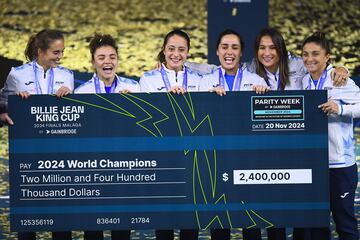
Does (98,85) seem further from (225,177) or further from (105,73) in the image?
(225,177)

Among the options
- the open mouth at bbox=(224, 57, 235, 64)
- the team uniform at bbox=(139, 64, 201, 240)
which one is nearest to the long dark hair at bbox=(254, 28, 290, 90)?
the open mouth at bbox=(224, 57, 235, 64)

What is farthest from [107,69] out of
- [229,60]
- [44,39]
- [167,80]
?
[229,60]

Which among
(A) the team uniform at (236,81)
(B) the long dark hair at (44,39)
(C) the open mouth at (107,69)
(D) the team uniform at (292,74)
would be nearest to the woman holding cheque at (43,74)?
(B) the long dark hair at (44,39)

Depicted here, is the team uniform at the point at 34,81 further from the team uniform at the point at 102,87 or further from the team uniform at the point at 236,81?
the team uniform at the point at 236,81

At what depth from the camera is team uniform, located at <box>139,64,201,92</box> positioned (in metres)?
5.15

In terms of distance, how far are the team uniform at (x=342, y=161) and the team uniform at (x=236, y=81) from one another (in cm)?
36

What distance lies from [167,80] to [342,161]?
41.4 inches

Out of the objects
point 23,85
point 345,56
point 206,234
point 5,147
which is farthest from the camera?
point 345,56

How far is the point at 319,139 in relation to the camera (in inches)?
191

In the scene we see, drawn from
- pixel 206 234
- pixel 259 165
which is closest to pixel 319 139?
pixel 259 165

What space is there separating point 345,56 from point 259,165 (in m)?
6.38

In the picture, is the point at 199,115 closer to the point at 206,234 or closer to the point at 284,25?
the point at 206,234

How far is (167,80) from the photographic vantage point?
5.16 meters

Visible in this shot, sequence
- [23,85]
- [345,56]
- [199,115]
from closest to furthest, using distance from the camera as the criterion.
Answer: [199,115]
[23,85]
[345,56]
